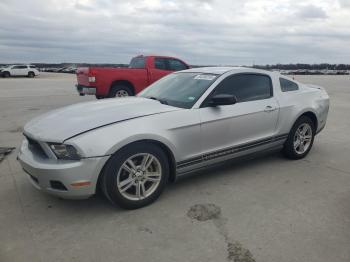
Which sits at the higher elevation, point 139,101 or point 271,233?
point 139,101

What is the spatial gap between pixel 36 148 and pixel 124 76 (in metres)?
7.56

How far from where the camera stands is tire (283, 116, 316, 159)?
516 centimetres

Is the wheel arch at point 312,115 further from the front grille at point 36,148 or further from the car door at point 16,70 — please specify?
the car door at point 16,70

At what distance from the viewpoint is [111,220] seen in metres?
3.43

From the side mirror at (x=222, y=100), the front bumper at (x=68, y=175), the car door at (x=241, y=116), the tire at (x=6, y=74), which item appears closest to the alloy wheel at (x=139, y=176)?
the front bumper at (x=68, y=175)

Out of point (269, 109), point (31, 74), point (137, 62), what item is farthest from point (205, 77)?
point (31, 74)

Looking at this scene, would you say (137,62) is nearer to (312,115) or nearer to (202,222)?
(312,115)

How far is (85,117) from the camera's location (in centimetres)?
370

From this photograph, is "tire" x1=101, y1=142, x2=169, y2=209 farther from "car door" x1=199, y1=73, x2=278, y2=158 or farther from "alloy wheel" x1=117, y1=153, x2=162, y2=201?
"car door" x1=199, y1=73, x2=278, y2=158

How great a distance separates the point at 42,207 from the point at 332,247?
2.90 m

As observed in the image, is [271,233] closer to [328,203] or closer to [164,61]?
[328,203]

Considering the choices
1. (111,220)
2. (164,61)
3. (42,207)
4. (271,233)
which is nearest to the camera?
(271,233)

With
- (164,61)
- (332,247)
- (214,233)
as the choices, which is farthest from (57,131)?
(164,61)

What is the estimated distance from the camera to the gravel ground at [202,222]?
2.88 meters
